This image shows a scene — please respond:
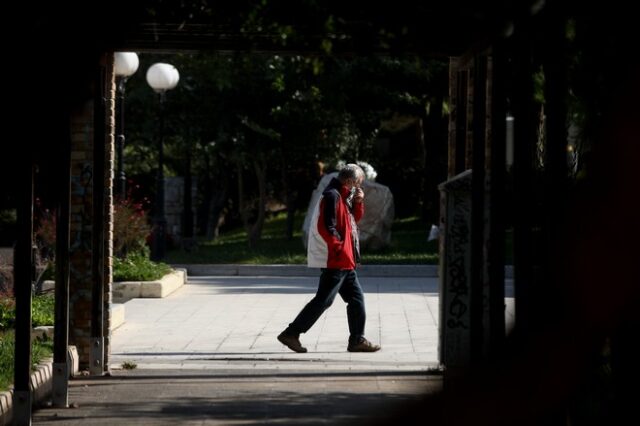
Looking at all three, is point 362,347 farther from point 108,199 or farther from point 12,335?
point 12,335

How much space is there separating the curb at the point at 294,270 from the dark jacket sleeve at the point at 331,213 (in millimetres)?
11779

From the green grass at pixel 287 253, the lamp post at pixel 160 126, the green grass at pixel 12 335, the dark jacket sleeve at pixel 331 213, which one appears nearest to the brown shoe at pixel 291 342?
the dark jacket sleeve at pixel 331 213

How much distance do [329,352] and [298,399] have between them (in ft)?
10.3

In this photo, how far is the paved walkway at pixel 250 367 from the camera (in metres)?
9.17

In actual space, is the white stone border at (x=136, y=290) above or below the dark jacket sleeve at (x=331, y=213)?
below

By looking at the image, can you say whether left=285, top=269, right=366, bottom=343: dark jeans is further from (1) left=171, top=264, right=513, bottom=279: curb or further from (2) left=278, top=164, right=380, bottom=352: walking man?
(1) left=171, top=264, right=513, bottom=279: curb

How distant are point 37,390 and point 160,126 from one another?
17.3 m

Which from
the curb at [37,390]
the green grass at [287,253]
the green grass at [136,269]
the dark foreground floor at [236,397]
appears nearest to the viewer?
the curb at [37,390]

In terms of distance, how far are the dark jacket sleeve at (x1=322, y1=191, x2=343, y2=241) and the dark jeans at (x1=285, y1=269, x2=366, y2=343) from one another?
0.36m

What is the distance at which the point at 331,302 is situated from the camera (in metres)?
12.7

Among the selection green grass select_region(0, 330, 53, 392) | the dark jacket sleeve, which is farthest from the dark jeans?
green grass select_region(0, 330, 53, 392)

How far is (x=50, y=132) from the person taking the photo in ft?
17.7

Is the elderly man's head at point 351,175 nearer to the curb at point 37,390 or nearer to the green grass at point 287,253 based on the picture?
the curb at point 37,390

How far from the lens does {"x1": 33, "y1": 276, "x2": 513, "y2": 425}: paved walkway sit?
9172 millimetres
